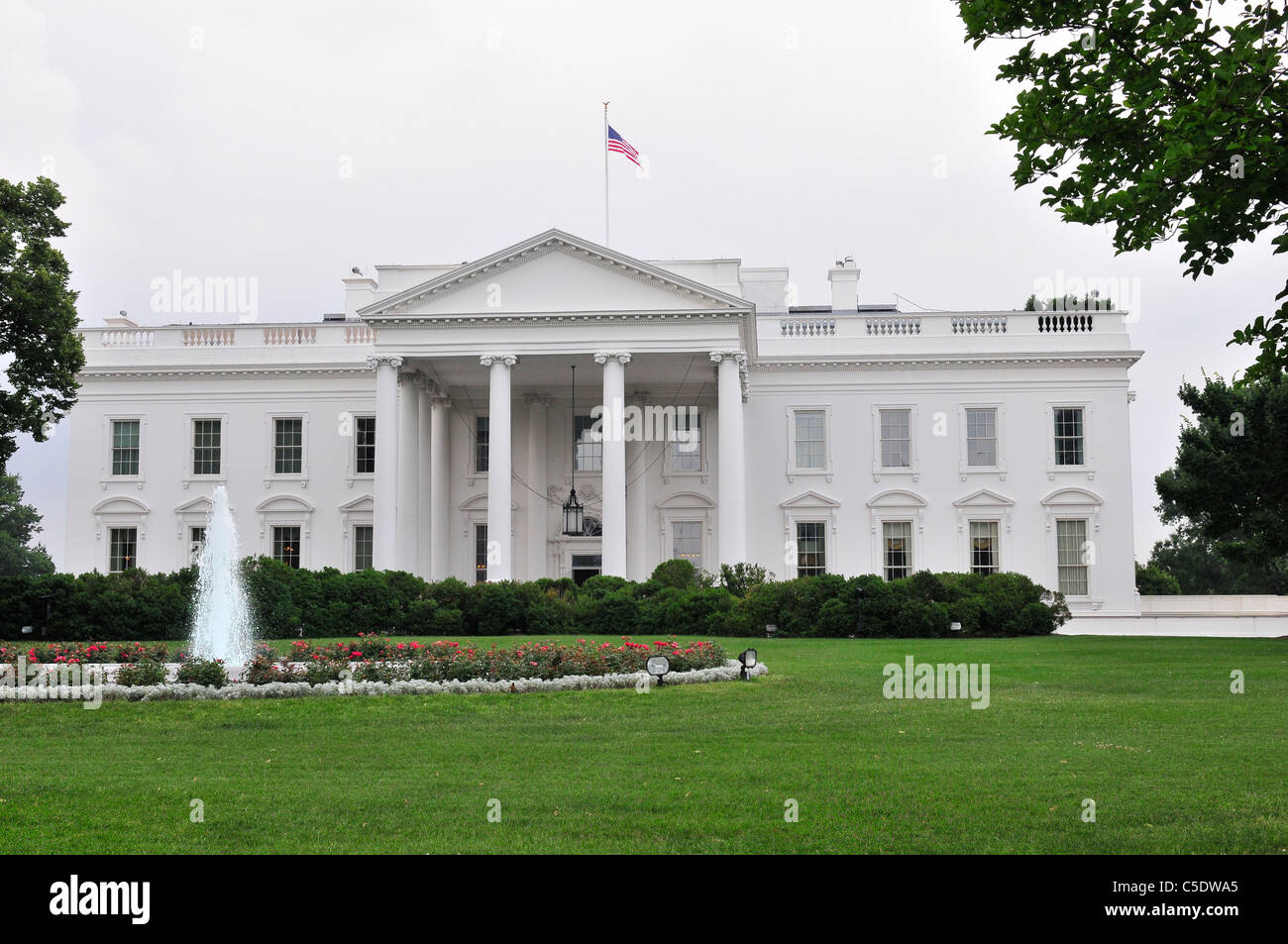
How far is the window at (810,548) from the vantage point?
135 ft

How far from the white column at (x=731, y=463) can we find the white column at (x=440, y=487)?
36.6 ft

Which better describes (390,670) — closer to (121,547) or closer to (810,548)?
(810,548)

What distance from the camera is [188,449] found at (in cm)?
4256

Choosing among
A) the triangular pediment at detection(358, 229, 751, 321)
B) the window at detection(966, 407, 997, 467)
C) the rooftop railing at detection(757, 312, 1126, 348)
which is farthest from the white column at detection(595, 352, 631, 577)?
the window at detection(966, 407, 997, 467)

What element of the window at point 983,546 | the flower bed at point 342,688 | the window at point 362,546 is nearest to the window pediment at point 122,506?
the window at point 362,546

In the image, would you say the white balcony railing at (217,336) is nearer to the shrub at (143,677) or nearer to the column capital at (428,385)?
the column capital at (428,385)

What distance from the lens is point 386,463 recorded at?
117 ft

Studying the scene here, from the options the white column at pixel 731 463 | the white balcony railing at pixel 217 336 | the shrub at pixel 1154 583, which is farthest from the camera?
the shrub at pixel 1154 583

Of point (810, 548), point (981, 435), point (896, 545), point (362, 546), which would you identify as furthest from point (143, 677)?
point (981, 435)

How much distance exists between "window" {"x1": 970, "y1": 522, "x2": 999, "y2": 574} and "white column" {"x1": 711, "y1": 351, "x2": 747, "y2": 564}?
1008 cm

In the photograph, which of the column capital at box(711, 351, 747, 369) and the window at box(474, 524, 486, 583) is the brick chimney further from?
the window at box(474, 524, 486, 583)

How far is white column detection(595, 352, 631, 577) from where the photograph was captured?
34750mm
